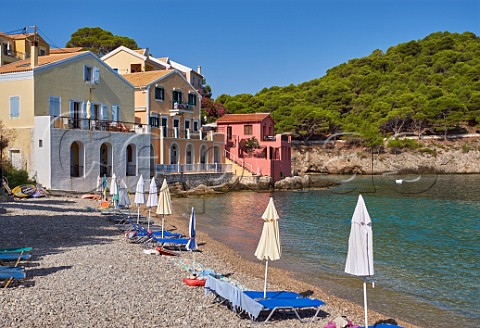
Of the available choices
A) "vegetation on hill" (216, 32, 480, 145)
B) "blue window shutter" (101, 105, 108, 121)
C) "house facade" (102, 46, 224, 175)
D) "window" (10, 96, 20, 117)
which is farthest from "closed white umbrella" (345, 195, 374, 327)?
"vegetation on hill" (216, 32, 480, 145)

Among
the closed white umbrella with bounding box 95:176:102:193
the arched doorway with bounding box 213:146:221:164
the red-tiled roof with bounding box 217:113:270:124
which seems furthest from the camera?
the red-tiled roof with bounding box 217:113:270:124

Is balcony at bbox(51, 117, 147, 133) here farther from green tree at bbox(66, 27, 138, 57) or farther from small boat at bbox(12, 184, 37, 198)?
green tree at bbox(66, 27, 138, 57)

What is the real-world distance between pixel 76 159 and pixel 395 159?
61.3 metres

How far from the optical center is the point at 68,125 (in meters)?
29.3

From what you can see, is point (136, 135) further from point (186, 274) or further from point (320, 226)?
point (186, 274)

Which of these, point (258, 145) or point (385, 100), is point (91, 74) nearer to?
point (258, 145)

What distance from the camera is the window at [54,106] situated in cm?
3028

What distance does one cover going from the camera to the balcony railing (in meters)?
38.3

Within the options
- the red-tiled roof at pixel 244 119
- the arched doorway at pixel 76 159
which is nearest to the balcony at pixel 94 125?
the arched doorway at pixel 76 159

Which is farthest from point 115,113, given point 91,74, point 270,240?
point 270,240

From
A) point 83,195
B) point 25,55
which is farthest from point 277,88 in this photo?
point 83,195

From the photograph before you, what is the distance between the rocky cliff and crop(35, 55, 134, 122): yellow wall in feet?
146

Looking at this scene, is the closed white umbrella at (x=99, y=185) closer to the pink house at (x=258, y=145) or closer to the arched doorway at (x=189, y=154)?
the arched doorway at (x=189, y=154)

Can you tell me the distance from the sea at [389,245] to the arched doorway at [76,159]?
683 centimetres
